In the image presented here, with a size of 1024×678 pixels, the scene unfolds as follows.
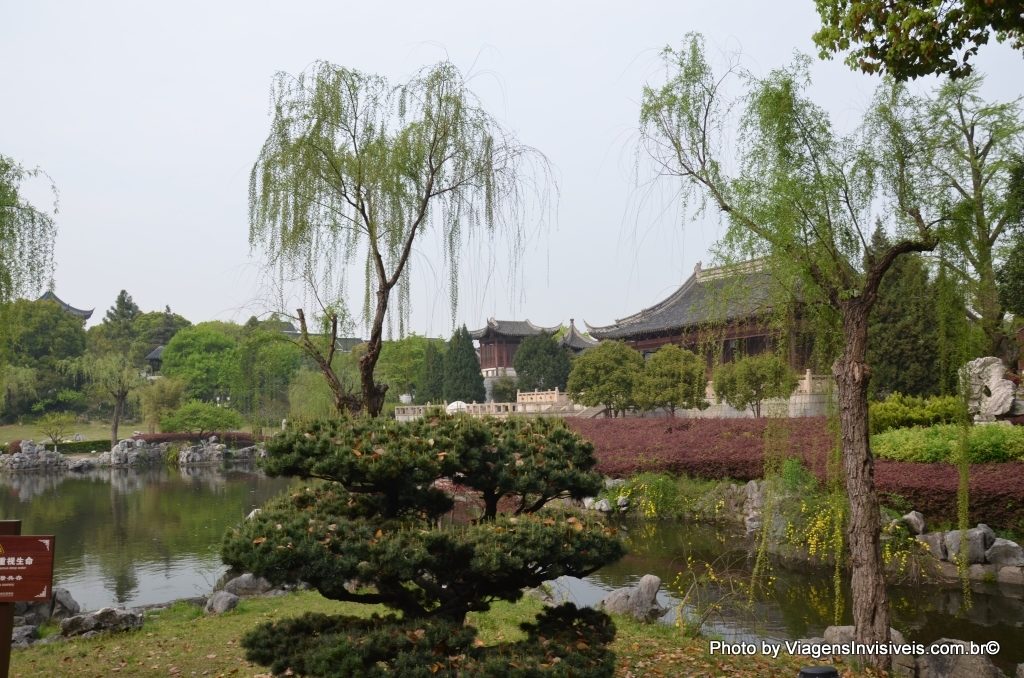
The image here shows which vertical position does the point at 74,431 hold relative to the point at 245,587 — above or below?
above

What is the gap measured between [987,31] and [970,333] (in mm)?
2071

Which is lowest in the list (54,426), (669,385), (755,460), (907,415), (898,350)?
(54,426)

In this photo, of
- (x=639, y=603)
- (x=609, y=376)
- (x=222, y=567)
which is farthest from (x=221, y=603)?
(x=609, y=376)

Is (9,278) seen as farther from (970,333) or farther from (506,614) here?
(970,333)

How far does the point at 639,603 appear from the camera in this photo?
23.7 ft

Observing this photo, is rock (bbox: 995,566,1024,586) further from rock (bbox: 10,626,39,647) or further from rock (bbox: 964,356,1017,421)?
rock (bbox: 10,626,39,647)

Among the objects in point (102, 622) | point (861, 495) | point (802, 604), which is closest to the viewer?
point (861, 495)

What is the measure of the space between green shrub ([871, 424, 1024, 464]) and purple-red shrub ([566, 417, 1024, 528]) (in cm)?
25

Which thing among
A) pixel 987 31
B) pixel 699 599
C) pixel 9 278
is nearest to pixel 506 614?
pixel 699 599

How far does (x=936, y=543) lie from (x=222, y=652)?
7907 mm

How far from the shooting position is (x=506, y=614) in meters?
7.21

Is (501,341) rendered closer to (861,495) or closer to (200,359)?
(200,359)

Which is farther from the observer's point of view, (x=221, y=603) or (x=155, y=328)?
(x=155, y=328)

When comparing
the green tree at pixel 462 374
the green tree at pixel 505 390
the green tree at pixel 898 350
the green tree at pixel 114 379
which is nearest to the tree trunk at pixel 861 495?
the green tree at pixel 898 350
